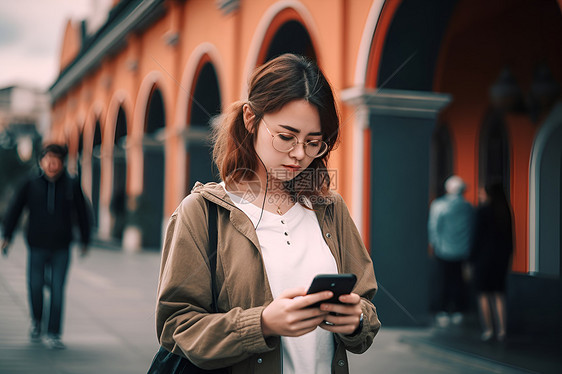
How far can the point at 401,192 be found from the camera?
6.73 metres

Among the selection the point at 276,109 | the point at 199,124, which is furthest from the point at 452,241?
the point at 199,124

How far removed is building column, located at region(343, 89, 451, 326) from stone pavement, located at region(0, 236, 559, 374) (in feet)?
1.44

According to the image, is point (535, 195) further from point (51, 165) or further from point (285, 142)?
point (285, 142)

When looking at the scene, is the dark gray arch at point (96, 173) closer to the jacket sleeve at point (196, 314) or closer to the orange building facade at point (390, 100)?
the orange building facade at point (390, 100)

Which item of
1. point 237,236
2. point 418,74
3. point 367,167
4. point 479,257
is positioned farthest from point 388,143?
point 237,236

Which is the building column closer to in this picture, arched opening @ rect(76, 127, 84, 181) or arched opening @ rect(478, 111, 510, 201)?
arched opening @ rect(478, 111, 510, 201)

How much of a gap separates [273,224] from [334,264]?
22cm

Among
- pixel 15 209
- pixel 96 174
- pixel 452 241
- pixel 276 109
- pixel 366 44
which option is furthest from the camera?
pixel 96 174

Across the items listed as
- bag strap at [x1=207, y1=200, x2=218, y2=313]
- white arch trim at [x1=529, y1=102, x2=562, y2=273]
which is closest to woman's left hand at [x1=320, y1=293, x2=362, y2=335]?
bag strap at [x1=207, y1=200, x2=218, y2=313]

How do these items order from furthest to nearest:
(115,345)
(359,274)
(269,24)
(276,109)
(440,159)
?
(440,159)
(269,24)
(115,345)
(359,274)
(276,109)

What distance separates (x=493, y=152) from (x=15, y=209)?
26.5 feet

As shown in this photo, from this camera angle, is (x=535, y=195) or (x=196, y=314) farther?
(x=535, y=195)

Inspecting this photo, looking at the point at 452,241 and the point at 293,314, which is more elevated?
the point at 293,314

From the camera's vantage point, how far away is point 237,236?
5.45 feet
